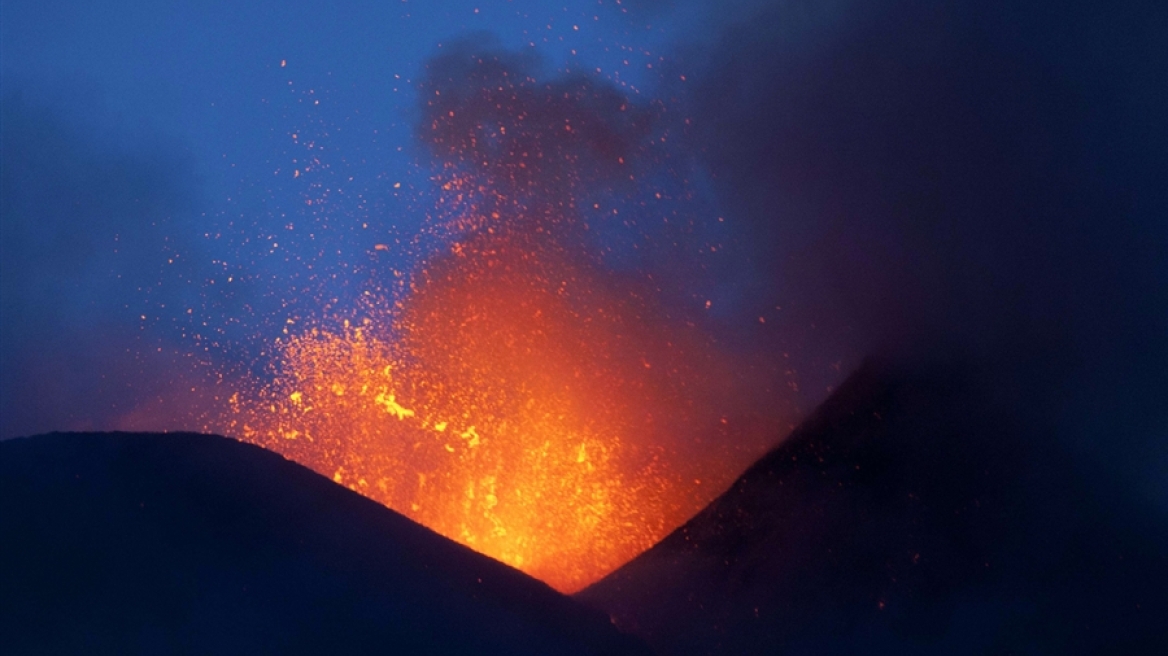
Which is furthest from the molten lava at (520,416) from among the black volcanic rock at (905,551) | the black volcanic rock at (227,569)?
the black volcanic rock at (227,569)

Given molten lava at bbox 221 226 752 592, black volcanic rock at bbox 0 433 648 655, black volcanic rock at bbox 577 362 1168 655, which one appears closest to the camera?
black volcanic rock at bbox 0 433 648 655

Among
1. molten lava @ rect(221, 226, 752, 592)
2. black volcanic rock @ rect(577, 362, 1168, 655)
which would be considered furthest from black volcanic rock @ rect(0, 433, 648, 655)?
molten lava @ rect(221, 226, 752, 592)

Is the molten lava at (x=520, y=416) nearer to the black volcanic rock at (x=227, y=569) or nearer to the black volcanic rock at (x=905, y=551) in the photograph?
the black volcanic rock at (x=905, y=551)

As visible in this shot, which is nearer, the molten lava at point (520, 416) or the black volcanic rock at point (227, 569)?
the black volcanic rock at point (227, 569)

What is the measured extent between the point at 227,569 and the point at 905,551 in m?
6.81

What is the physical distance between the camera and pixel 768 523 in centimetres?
1085

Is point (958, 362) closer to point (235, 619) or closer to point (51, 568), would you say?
point (235, 619)

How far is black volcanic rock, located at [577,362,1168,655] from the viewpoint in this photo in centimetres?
861

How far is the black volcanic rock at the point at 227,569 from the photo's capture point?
601 cm

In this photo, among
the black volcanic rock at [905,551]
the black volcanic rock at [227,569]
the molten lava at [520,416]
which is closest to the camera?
the black volcanic rock at [227,569]

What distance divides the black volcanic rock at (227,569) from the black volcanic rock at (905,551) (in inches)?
71.3

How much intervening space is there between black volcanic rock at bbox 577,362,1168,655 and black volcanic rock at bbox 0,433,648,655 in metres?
1.81

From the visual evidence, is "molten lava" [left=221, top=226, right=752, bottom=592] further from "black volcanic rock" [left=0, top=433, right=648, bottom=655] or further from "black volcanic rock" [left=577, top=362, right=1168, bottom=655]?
"black volcanic rock" [left=0, top=433, right=648, bottom=655]

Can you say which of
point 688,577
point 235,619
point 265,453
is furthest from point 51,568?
point 688,577
